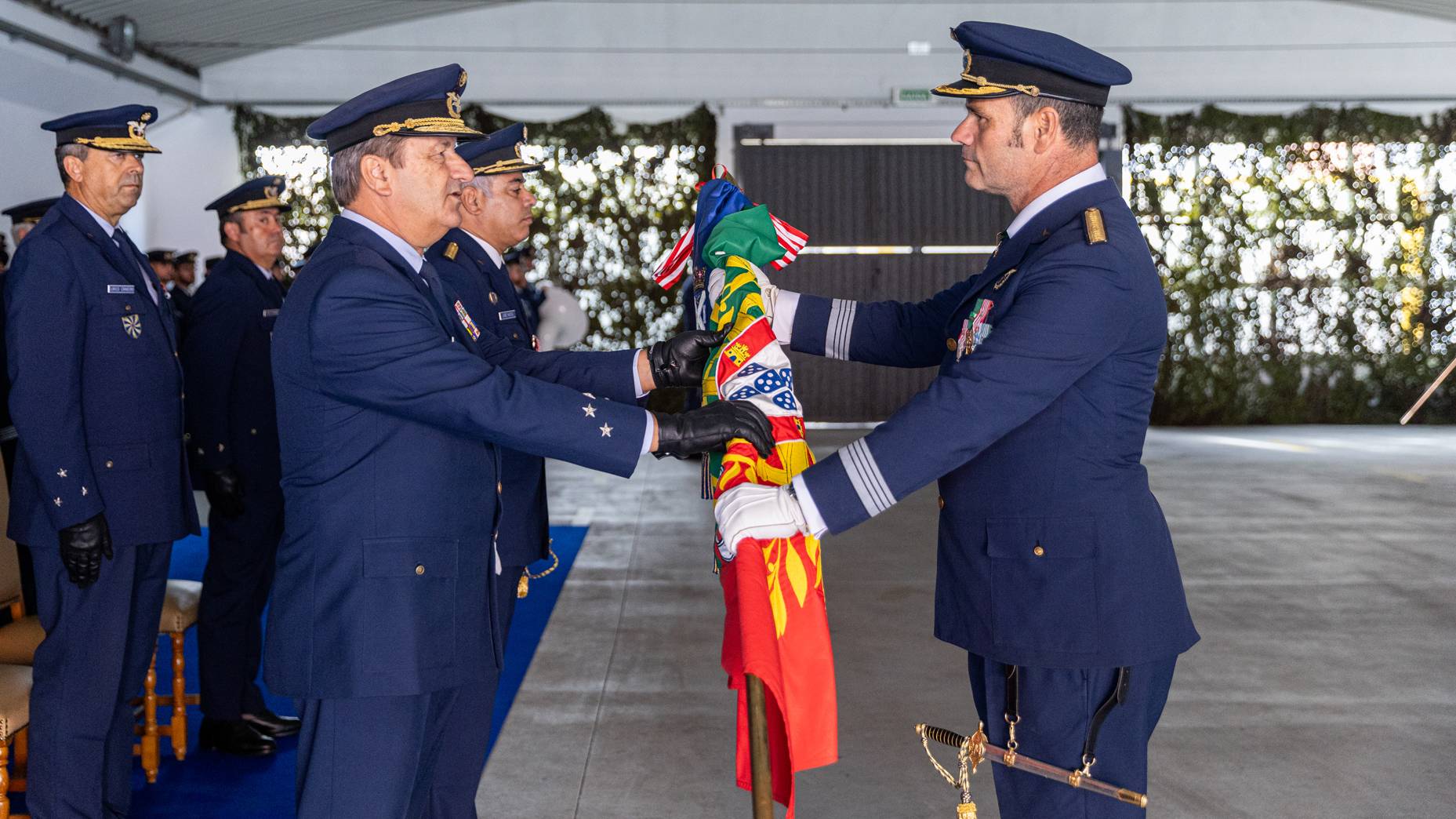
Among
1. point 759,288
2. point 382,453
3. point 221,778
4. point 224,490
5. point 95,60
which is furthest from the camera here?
point 95,60

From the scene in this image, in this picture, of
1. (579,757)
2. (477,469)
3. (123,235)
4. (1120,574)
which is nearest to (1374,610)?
(579,757)

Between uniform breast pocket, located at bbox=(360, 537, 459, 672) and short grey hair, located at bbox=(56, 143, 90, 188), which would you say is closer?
uniform breast pocket, located at bbox=(360, 537, 459, 672)

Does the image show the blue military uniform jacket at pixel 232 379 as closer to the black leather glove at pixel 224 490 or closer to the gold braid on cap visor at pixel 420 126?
the black leather glove at pixel 224 490

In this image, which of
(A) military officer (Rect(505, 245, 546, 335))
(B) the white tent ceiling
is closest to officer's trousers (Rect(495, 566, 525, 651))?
(A) military officer (Rect(505, 245, 546, 335))

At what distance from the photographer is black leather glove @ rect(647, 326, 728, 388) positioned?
94.2 inches

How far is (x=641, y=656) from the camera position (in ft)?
15.1

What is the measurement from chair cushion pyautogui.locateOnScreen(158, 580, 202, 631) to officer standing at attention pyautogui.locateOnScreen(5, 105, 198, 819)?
36 centimetres

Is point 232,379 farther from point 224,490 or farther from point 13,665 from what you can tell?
point 13,665

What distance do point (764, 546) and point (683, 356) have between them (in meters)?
0.58

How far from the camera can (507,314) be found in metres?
2.95

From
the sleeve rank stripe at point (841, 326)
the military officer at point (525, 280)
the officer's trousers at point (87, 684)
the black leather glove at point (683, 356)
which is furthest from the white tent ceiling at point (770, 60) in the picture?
the black leather glove at point (683, 356)

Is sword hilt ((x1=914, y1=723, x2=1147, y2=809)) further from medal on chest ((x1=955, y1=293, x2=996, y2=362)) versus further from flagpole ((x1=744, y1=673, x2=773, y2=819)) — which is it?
medal on chest ((x1=955, y1=293, x2=996, y2=362))

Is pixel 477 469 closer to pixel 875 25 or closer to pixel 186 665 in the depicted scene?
pixel 186 665

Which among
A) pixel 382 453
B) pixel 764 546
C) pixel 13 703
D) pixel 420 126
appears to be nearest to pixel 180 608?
pixel 13 703
